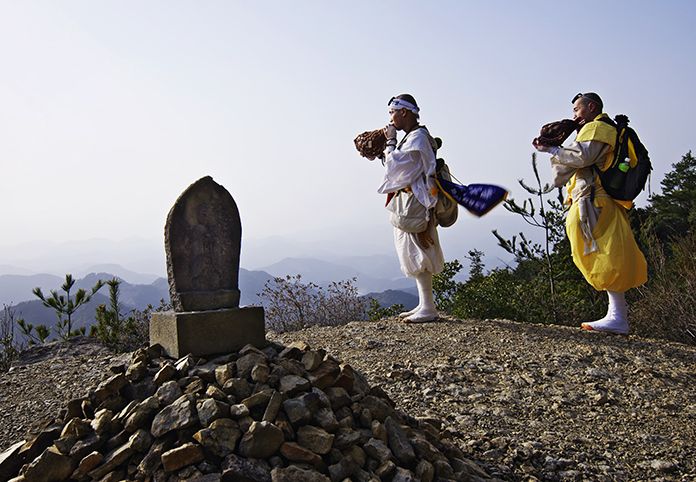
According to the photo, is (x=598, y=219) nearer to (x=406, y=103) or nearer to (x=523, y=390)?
(x=523, y=390)

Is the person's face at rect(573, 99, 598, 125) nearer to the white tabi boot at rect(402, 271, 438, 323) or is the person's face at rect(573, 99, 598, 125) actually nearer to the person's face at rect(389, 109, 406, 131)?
the person's face at rect(389, 109, 406, 131)

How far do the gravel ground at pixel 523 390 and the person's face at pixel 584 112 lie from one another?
2365 millimetres

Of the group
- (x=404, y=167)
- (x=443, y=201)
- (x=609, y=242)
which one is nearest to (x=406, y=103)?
(x=404, y=167)

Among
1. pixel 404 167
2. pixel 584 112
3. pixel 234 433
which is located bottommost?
pixel 234 433

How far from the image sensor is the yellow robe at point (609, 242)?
15.5ft

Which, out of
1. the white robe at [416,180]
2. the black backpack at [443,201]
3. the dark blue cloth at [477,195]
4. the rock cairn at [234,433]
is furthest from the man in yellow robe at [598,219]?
the rock cairn at [234,433]

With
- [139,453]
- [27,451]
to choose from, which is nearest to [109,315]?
[27,451]

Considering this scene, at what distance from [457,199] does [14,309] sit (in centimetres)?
601

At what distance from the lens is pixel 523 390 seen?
354 centimetres

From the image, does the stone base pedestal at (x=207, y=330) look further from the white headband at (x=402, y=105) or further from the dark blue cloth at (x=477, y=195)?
the white headband at (x=402, y=105)

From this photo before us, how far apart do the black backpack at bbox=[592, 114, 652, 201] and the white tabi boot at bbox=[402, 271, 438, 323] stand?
2.16 metres

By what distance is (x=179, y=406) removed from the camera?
7.09 ft

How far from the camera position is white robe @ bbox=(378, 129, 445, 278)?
204 inches

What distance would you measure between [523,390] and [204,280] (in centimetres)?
255
